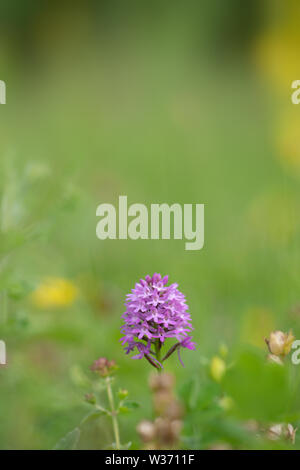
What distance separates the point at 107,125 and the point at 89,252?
829mm

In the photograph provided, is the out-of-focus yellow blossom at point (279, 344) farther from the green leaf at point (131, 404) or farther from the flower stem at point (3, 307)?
the flower stem at point (3, 307)

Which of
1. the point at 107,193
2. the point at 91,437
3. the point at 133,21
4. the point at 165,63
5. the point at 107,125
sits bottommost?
the point at 91,437

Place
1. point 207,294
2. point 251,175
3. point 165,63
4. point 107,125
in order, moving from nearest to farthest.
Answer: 1. point 207,294
2. point 251,175
3. point 107,125
4. point 165,63

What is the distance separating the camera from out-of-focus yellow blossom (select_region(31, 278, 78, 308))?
0.90 meters

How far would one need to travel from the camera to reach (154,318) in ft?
1.55

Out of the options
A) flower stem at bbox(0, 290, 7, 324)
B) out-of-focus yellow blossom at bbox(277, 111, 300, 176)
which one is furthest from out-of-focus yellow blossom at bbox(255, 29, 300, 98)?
flower stem at bbox(0, 290, 7, 324)

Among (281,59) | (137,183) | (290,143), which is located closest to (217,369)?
(137,183)

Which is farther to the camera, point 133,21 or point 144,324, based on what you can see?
point 133,21

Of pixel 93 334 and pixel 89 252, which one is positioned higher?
pixel 89 252

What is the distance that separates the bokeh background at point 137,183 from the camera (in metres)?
0.70

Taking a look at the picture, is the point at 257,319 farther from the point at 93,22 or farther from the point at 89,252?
the point at 93,22

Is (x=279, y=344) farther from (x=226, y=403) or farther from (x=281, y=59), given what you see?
(x=281, y=59)

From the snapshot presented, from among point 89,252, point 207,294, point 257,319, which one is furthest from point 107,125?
point 257,319
